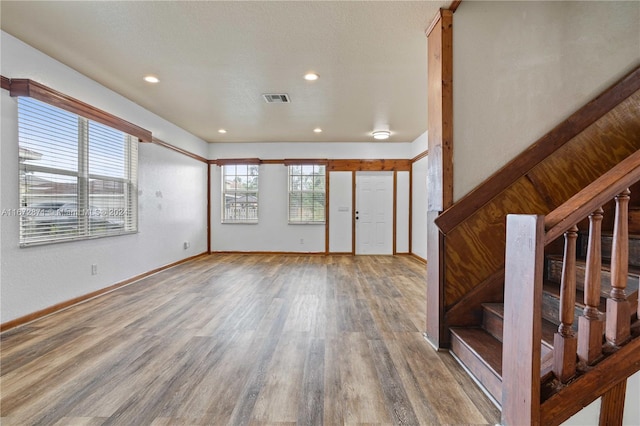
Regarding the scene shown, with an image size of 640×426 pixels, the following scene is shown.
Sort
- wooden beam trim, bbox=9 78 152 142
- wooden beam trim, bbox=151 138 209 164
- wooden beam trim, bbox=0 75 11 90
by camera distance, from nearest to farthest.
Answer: wooden beam trim, bbox=0 75 11 90 → wooden beam trim, bbox=9 78 152 142 → wooden beam trim, bbox=151 138 209 164

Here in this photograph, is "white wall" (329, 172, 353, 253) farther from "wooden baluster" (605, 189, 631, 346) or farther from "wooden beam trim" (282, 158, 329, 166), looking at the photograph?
"wooden baluster" (605, 189, 631, 346)

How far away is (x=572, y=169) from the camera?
2.03 metres

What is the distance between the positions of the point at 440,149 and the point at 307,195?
461 cm

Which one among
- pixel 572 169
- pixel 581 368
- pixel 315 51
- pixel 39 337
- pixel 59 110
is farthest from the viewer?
pixel 59 110

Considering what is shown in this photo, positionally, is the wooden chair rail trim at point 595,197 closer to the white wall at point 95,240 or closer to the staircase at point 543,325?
the staircase at point 543,325

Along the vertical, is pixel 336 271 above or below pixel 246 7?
below

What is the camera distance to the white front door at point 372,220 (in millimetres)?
6504

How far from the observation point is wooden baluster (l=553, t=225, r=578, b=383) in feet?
3.68

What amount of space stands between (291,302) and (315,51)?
8.60 feet

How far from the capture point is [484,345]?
71.1 inches

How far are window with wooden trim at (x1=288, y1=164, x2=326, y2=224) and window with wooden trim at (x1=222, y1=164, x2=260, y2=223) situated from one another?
0.88 meters

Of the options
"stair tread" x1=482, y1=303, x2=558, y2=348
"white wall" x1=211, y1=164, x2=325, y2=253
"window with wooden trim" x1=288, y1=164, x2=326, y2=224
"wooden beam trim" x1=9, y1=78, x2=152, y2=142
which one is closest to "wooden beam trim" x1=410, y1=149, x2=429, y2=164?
"window with wooden trim" x1=288, y1=164, x2=326, y2=224

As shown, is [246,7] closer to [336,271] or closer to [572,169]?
[572,169]

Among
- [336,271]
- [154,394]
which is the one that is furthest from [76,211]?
[336,271]
